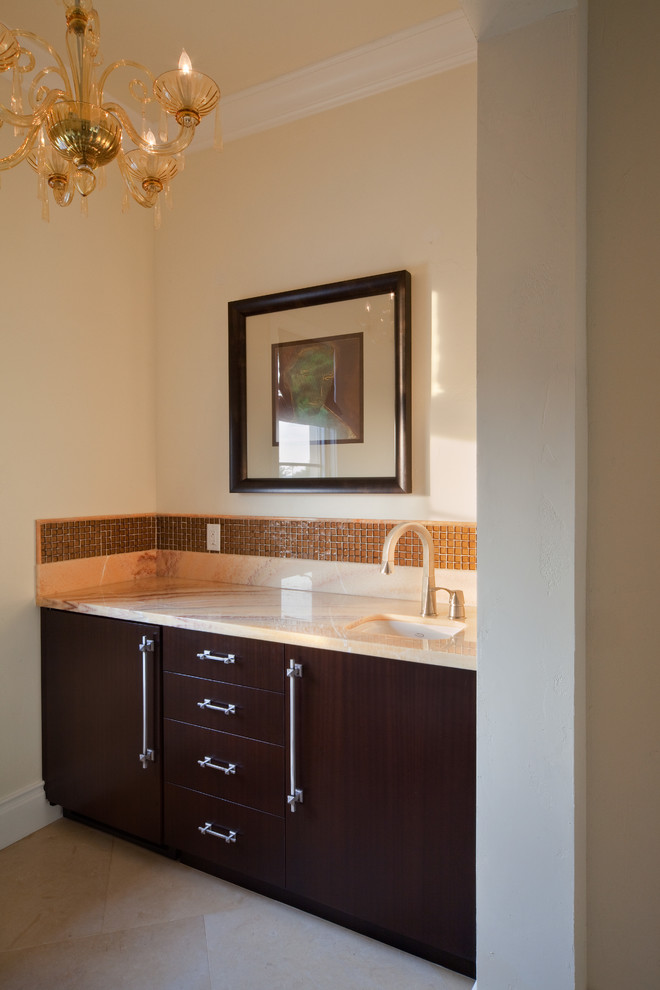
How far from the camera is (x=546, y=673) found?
4.23 ft

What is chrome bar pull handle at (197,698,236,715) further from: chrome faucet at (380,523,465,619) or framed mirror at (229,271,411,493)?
framed mirror at (229,271,411,493)

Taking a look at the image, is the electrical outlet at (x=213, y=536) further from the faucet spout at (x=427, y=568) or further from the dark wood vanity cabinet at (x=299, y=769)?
the faucet spout at (x=427, y=568)

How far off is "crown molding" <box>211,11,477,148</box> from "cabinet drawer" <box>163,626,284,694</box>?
1982 mm

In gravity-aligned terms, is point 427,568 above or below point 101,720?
above

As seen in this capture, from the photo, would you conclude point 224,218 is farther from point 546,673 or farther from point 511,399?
point 546,673

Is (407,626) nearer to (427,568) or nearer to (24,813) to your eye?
(427,568)

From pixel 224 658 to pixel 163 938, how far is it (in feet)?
2.54

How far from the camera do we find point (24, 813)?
228 centimetres

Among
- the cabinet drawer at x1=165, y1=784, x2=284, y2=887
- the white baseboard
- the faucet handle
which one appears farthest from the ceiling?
the white baseboard

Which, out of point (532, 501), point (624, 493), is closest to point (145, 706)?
point (532, 501)

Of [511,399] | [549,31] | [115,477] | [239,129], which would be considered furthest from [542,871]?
[239,129]

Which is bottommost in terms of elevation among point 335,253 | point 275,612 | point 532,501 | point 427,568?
point 275,612

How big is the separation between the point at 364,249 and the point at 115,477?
4.51 feet

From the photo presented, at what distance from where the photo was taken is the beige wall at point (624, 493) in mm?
1361
